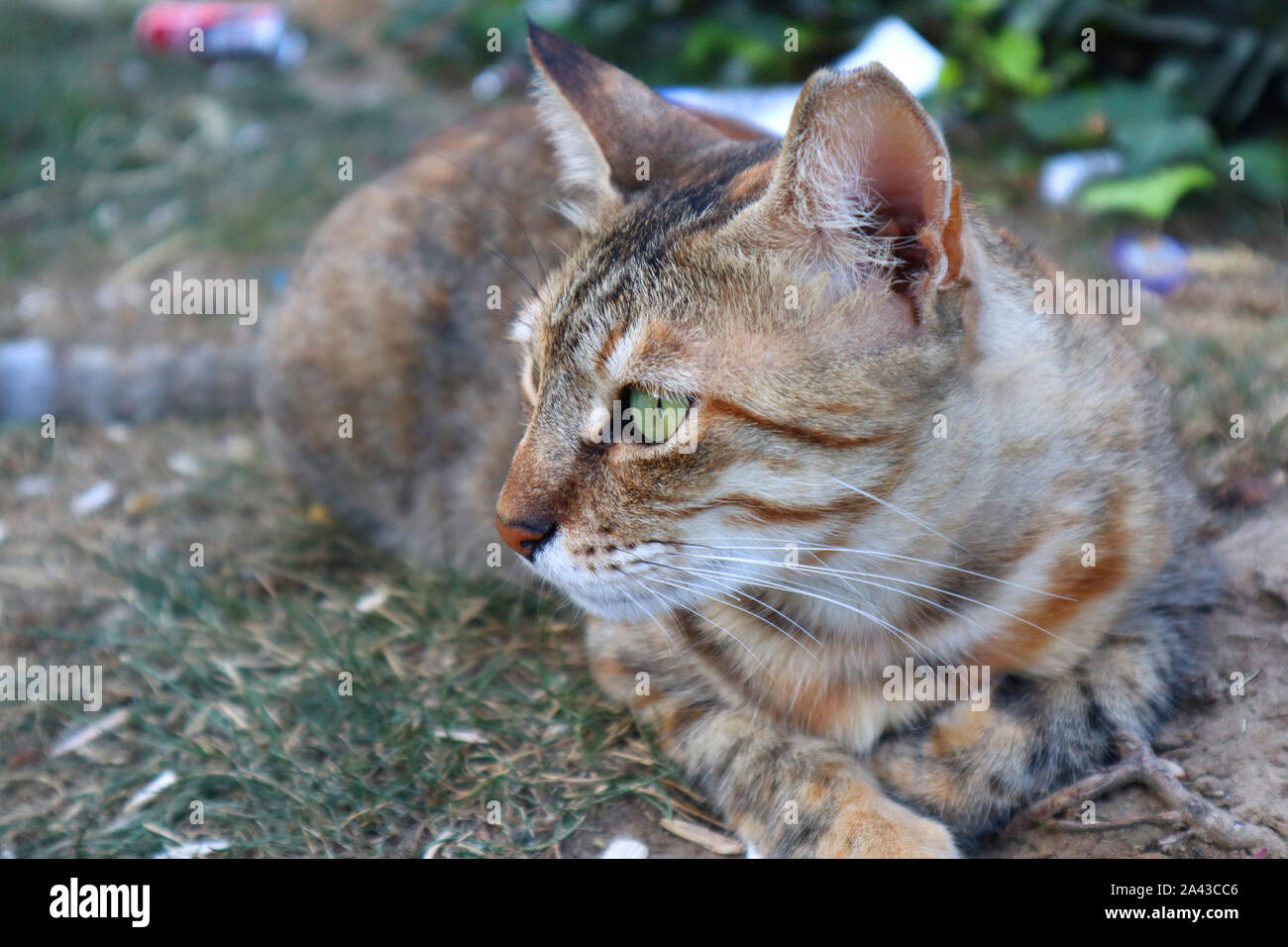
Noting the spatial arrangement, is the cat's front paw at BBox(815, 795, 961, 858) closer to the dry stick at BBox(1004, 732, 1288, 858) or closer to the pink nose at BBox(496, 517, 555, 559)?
the dry stick at BBox(1004, 732, 1288, 858)

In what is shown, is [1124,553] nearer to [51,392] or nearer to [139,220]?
[51,392]

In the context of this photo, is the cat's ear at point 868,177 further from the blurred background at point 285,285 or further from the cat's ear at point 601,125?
the blurred background at point 285,285

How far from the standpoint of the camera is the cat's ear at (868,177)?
1.85 metres

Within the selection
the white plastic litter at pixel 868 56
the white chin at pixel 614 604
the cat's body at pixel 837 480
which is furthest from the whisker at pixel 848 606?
the white plastic litter at pixel 868 56

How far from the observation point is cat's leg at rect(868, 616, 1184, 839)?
234cm

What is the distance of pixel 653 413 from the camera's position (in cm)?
214

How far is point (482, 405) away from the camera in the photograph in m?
3.45

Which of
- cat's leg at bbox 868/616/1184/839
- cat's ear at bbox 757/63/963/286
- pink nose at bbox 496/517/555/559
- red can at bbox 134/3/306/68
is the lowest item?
cat's leg at bbox 868/616/1184/839

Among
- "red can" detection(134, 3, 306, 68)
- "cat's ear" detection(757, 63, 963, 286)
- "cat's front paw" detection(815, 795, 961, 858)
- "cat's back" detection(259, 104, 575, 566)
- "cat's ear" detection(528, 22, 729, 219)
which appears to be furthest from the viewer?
"red can" detection(134, 3, 306, 68)

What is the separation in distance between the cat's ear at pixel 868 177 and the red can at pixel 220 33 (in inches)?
281

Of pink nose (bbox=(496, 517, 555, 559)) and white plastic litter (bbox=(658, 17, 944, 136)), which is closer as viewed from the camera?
pink nose (bbox=(496, 517, 555, 559))

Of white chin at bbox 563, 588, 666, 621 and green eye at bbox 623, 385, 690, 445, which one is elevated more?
green eye at bbox 623, 385, 690, 445

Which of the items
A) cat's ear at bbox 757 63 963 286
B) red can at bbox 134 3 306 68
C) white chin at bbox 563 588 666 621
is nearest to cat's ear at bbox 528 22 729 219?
cat's ear at bbox 757 63 963 286
